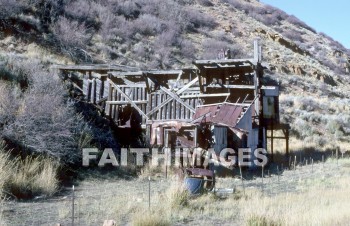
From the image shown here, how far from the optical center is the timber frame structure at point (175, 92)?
56.2 feet

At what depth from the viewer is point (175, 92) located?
57.9 feet

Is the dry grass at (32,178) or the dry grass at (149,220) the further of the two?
the dry grass at (32,178)

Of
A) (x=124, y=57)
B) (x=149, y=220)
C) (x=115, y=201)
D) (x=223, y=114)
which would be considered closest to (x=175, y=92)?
(x=223, y=114)

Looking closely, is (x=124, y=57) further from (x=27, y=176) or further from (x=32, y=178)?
(x=32, y=178)

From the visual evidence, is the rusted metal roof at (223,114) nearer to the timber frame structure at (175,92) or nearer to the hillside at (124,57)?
the timber frame structure at (175,92)

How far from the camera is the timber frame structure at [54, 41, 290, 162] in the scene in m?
17.1

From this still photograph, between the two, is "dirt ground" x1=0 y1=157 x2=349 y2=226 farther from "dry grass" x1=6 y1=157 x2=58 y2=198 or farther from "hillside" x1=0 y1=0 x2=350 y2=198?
"hillside" x1=0 y1=0 x2=350 y2=198

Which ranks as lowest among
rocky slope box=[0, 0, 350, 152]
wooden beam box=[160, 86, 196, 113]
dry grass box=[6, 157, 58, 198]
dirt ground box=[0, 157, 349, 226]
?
dirt ground box=[0, 157, 349, 226]

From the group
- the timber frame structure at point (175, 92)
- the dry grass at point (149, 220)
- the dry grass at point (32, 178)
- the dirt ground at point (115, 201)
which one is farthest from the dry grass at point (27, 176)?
the timber frame structure at point (175, 92)

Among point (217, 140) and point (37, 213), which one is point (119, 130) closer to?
point (217, 140)

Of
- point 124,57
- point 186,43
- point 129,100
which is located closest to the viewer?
point 129,100

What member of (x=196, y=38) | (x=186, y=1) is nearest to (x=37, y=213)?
(x=196, y=38)

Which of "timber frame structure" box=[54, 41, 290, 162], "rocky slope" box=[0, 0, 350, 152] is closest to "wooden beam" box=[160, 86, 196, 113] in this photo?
"timber frame structure" box=[54, 41, 290, 162]

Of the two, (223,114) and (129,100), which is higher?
(129,100)
